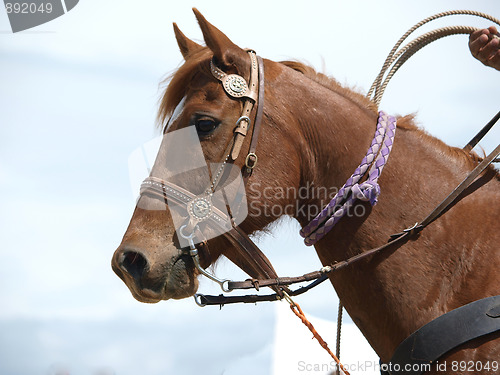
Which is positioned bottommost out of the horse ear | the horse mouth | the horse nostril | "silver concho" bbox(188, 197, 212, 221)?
the horse mouth

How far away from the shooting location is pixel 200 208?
131 inches

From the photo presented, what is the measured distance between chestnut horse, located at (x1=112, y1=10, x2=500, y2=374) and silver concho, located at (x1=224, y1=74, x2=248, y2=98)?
5cm

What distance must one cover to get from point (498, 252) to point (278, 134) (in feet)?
4.81

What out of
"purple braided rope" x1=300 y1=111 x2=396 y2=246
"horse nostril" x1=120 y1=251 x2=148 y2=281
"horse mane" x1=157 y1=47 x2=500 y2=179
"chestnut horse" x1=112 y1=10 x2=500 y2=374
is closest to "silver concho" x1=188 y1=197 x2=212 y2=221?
"chestnut horse" x1=112 y1=10 x2=500 y2=374

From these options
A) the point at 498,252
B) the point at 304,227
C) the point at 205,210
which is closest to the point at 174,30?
the point at 205,210

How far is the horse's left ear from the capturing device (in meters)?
3.40

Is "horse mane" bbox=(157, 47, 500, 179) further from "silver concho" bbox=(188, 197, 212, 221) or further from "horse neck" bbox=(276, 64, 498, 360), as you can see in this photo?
"silver concho" bbox=(188, 197, 212, 221)

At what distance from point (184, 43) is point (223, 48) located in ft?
1.88

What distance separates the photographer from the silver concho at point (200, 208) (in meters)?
3.30

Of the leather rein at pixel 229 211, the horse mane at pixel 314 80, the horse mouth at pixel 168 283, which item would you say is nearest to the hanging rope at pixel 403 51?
the horse mane at pixel 314 80

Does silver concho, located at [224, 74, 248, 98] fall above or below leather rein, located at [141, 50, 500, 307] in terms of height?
above

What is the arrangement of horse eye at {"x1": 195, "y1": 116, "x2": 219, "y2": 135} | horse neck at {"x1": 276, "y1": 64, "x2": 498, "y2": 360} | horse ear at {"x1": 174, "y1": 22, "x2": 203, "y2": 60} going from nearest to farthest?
horse neck at {"x1": 276, "y1": 64, "x2": 498, "y2": 360}, horse eye at {"x1": 195, "y1": 116, "x2": 219, "y2": 135}, horse ear at {"x1": 174, "y1": 22, "x2": 203, "y2": 60}

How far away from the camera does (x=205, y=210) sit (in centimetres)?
333

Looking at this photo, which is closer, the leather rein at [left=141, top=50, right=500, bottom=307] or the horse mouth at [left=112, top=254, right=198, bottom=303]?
the horse mouth at [left=112, top=254, right=198, bottom=303]
